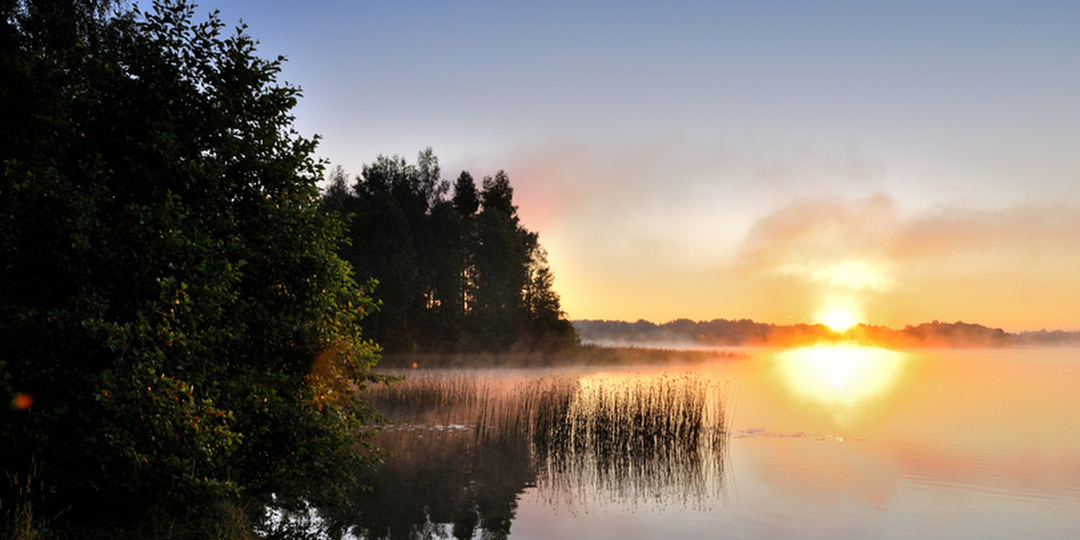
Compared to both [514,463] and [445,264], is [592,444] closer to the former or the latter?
[514,463]

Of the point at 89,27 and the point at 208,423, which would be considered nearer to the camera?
the point at 208,423

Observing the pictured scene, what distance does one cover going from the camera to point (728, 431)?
24844mm

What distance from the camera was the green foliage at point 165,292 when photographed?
8.34m

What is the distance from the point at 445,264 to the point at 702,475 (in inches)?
1842

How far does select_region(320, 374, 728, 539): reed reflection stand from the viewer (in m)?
13.2

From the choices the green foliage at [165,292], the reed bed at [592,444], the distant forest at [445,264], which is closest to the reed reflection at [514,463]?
the reed bed at [592,444]

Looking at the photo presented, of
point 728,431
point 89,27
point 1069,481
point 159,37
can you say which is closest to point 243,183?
point 159,37

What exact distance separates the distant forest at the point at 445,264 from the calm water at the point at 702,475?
93.4 ft

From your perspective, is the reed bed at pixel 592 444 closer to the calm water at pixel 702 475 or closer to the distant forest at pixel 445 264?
the calm water at pixel 702 475

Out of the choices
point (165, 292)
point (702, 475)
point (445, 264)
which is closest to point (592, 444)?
point (702, 475)

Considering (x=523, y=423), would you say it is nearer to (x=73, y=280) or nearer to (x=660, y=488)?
(x=660, y=488)

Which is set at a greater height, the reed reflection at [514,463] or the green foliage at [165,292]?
the green foliage at [165,292]

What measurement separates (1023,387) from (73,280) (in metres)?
56.1

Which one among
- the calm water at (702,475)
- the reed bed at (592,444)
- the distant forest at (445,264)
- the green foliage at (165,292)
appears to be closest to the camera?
the green foliage at (165,292)
